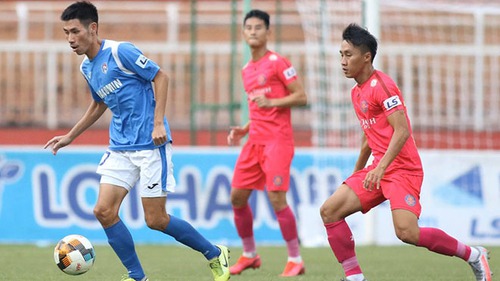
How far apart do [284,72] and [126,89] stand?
→ 2.30 m

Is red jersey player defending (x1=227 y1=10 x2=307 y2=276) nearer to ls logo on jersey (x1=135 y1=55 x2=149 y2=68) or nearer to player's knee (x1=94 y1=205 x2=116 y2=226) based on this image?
ls logo on jersey (x1=135 y1=55 x2=149 y2=68)

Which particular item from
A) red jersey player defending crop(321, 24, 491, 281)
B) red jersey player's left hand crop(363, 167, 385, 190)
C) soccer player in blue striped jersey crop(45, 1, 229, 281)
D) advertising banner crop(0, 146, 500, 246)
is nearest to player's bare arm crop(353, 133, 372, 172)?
red jersey player defending crop(321, 24, 491, 281)

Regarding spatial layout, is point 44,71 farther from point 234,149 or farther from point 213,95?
point 234,149

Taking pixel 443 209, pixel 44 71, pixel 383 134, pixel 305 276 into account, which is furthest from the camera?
pixel 44 71

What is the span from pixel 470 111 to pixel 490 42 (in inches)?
86.2

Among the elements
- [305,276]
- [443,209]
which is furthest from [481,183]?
[305,276]

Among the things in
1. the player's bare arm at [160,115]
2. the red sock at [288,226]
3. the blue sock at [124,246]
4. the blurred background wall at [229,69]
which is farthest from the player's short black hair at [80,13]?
the blurred background wall at [229,69]

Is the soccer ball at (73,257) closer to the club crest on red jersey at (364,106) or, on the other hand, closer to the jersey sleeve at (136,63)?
the jersey sleeve at (136,63)

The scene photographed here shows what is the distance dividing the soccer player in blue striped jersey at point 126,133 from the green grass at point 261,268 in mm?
1035

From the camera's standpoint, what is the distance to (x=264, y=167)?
991 centimetres

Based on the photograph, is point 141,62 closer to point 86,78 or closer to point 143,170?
point 86,78

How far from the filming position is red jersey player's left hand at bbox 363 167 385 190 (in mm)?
7426

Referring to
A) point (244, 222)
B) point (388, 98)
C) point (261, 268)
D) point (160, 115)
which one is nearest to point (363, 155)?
point (388, 98)

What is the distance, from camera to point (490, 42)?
2016cm
